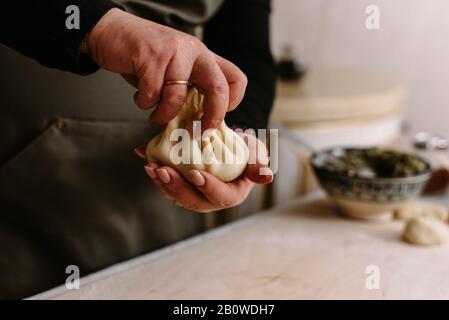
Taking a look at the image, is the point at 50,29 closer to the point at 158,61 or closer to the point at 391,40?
the point at 158,61

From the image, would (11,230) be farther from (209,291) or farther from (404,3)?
(404,3)

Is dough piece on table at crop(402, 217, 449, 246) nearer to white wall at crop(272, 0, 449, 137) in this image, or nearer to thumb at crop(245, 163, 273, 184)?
thumb at crop(245, 163, 273, 184)

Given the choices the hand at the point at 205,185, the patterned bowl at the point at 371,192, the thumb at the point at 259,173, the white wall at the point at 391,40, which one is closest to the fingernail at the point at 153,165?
the hand at the point at 205,185

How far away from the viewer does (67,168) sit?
2.93 ft

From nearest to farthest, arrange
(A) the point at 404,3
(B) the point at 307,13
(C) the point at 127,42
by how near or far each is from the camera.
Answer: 1. (C) the point at 127,42
2. (A) the point at 404,3
3. (B) the point at 307,13

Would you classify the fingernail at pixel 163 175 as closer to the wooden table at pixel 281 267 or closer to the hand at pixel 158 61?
the hand at pixel 158 61

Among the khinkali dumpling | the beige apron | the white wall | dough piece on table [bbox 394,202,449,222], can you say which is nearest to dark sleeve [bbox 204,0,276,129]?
the beige apron

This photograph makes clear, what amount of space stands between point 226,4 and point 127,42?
20.2 inches

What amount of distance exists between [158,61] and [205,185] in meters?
0.17

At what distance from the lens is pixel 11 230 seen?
86 cm

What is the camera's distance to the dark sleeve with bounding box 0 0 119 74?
521 millimetres

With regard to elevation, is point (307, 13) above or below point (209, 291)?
above

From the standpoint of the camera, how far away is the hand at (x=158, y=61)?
0.50 metres
